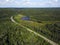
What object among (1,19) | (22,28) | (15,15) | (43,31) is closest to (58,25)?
(43,31)

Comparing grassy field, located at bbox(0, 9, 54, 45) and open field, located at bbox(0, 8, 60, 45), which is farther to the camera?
open field, located at bbox(0, 8, 60, 45)

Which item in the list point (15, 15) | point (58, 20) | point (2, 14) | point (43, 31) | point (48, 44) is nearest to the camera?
point (48, 44)

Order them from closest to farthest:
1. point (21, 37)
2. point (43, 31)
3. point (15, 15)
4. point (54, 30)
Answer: point (21, 37) → point (43, 31) → point (54, 30) → point (15, 15)

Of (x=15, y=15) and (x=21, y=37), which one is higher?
(x=15, y=15)

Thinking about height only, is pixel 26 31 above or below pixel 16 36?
above

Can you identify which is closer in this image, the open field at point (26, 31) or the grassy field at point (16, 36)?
the grassy field at point (16, 36)

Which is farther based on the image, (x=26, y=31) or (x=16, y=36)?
(x=26, y=31)

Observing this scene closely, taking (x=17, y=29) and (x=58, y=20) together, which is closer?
(x=17, y=29)

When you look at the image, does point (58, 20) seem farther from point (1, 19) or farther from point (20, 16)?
point (1, 19)

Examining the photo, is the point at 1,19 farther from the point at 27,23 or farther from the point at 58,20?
the point at 58,20

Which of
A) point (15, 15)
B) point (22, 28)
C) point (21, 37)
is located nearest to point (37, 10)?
point (15, 15)
